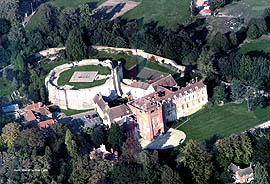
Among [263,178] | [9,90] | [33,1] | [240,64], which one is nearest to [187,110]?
[240,64]

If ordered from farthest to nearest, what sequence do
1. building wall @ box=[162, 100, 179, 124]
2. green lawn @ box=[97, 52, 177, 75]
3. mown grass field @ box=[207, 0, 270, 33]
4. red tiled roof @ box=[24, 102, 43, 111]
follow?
mown grass field @ box=[207, 0, 270, 33]
green lawn @ box=[97, 52, 177, 75]
red tiled roof @ box=[24, 102, 43, 111]
building wall @ box=[162, 100, 179, 124]

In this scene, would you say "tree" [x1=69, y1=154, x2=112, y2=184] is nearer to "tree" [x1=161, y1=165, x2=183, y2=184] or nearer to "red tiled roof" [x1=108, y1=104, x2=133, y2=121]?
"tree" [x1=161, y1=165, x2=183, y2=184]

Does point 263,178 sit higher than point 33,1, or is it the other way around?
point 33,1

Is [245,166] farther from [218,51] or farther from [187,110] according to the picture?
[218,51]

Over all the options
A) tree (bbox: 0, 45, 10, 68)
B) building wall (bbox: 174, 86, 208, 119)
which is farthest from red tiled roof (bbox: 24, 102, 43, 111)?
building wall (bbox: 174, 86, 208, 119)

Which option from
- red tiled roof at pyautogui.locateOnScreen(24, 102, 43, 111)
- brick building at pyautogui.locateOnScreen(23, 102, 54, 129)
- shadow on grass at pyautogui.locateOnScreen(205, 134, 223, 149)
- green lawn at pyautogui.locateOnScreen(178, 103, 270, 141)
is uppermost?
red tiled roof at pyautogui.locateOnScreen(24, 102, 43, 111)

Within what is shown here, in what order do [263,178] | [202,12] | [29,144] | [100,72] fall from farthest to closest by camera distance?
[202,12] < [100,72] < [29,144] < [263,178]
